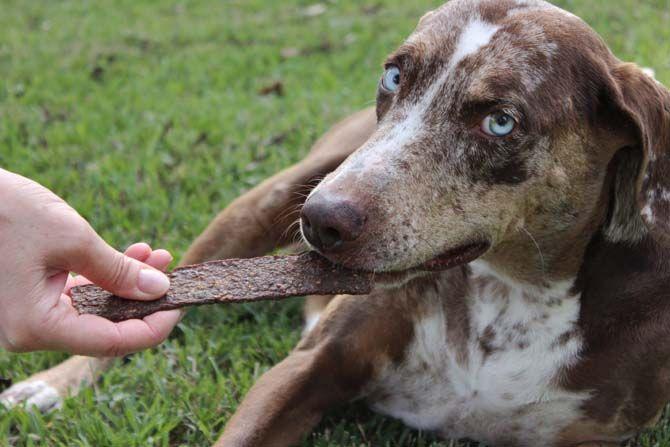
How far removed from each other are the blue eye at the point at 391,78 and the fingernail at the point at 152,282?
106 cm

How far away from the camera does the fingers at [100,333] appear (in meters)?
2.61

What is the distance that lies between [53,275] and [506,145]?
4.76 feet

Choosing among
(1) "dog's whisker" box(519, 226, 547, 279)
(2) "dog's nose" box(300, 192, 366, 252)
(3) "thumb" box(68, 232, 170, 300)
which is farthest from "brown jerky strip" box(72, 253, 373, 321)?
(1) "dog's whisker" box(519, 226, 547, 279)

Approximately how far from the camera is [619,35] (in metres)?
7.21

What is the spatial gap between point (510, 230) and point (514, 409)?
79 centimetres

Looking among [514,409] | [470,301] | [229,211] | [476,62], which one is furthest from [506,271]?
[229,211]

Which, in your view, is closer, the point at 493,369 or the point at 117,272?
the point at 117,272

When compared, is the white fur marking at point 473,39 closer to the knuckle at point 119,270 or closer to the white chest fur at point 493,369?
the white chest fur at point 493,369

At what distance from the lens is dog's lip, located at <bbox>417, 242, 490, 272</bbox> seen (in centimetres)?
293

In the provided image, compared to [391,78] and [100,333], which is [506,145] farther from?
[100,333]

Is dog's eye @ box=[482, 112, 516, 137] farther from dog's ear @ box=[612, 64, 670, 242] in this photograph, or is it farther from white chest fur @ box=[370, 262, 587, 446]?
white chest fur @ box=[370, 262, 587, 446]

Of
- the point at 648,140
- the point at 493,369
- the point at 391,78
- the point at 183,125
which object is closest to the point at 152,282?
the point at 391,78

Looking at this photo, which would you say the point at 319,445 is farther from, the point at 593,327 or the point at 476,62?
the point at 476,62

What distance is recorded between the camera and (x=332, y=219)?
8.55ft
